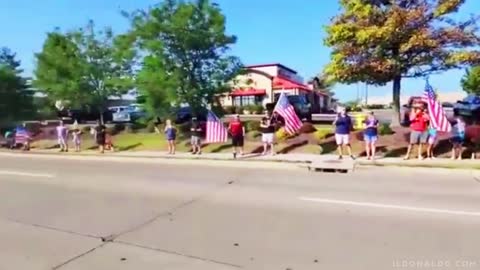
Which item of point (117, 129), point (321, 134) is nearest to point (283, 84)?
point (117, 129)

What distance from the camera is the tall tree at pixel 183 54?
2241 centimetres

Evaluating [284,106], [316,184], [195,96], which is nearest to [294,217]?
[316,184]

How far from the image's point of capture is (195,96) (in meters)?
23.1

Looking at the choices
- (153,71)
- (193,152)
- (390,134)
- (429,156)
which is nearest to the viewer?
(429,156)

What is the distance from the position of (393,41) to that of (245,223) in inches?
510

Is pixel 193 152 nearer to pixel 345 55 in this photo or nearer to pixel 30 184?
pixel 345 55

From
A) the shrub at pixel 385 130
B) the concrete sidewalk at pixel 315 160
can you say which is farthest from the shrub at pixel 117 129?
the shrub at pixel 385 130

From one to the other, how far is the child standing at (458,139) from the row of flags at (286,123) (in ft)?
19.4

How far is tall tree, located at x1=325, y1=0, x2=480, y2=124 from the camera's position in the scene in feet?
57.1

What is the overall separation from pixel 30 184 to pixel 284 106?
989 cm

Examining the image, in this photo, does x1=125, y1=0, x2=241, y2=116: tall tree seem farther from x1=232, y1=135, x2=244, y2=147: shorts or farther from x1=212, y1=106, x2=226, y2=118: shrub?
x1=232, y1=135, x2=244, y2=147: shorts

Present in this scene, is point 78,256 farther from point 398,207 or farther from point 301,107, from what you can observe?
point 301,107

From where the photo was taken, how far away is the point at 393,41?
17.8 m

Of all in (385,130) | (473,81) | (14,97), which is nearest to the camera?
(385,130)
